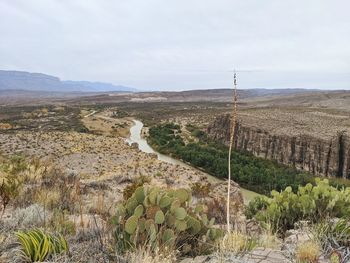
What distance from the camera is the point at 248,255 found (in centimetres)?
512

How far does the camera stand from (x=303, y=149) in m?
35.1

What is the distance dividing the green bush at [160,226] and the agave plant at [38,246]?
72 centimetres

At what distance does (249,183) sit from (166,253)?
2558 centimetres

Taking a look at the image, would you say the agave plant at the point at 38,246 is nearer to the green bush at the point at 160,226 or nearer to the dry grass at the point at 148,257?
the green bush at the point at 160,226

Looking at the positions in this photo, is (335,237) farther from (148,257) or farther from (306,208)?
(148,257)

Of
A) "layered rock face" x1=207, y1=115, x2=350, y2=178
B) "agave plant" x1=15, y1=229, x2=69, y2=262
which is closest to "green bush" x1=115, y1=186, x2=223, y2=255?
"agave plant" x1=15, y1=229, x2=69, y2=262

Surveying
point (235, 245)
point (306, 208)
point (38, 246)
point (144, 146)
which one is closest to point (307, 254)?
point (235, 245)

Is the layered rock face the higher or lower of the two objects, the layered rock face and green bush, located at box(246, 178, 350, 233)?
the lower

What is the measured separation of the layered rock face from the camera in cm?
3186

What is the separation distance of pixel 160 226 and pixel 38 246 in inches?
61.0

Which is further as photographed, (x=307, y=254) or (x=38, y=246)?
(x=38, y=246)

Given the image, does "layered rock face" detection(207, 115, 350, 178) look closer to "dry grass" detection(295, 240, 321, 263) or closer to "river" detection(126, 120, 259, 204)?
"river" detection(126, 120, 259, 204)

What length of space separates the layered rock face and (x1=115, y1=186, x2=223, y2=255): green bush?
89.1ft

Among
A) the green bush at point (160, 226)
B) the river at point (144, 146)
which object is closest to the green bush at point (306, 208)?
the green bush at point (160, 226)
